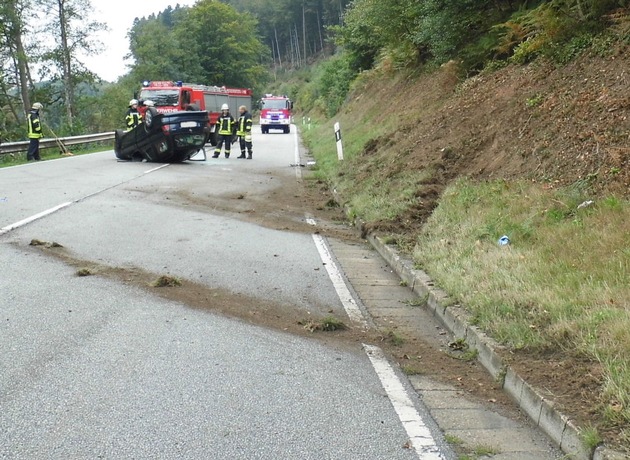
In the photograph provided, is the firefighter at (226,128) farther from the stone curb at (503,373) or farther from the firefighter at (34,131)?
the stone curb at (503,373)

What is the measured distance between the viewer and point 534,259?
19.1 feet

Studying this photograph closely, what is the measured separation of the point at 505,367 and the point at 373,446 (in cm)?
128

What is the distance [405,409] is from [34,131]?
1903 cm

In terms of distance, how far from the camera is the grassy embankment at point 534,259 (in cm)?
416

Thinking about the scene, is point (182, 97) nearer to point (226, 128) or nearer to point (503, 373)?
point (226, 128)

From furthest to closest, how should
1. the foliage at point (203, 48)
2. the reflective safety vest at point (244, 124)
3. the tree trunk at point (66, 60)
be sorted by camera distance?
the foliage at point (203, 48), the tree trunk at point (66, 60), the reflective safety vest at point (244, 124)

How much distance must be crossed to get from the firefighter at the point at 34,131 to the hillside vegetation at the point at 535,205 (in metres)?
10.2

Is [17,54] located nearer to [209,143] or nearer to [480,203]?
[209,143]

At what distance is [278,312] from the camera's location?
573cm

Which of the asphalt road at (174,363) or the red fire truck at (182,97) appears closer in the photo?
the asphalt road at (174,363)

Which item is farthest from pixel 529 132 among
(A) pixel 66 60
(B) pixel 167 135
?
(A) pixel 66 60

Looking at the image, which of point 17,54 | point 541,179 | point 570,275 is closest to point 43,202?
point 541,179

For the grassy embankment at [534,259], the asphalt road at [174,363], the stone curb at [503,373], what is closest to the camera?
the stone curb at [503,373]

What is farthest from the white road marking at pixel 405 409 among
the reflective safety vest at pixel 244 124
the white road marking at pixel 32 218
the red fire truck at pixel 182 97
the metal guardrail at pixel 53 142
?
the red fire truck at pixel 182 97
